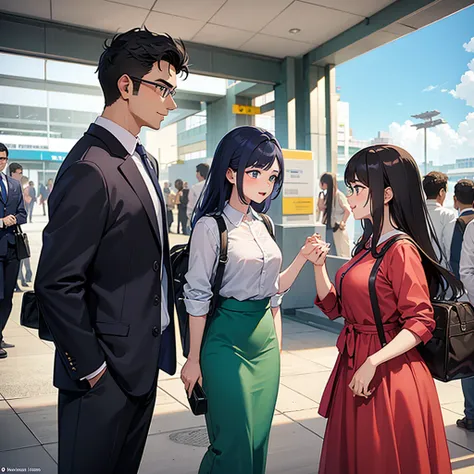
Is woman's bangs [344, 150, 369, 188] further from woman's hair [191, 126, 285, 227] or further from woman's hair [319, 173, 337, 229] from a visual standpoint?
woman's hair [319, 173, 337, 229]

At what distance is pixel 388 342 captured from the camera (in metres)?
1.90

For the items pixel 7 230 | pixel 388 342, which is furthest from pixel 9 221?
pixel 388 342

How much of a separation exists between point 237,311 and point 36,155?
509cm

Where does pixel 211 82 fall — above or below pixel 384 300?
above

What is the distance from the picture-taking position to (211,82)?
25.3ft

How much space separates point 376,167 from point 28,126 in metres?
5.54

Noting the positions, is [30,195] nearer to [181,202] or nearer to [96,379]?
[181,202]

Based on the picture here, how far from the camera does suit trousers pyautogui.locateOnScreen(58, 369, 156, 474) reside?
1.46 meters

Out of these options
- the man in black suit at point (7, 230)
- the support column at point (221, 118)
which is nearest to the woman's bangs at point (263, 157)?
the man in black suit at point (7, 230)

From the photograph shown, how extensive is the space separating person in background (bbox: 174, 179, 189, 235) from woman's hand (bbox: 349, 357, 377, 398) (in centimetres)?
478

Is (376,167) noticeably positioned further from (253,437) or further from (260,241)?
(253,437)

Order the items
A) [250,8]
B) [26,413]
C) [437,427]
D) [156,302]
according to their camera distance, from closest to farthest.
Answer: [156,302] < [437,427] < [26,413] < [250,8]

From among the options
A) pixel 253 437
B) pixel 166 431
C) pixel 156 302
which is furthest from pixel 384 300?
pixel 166 431

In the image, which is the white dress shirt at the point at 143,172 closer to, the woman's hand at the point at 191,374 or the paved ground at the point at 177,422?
the woman's hand at the point at 191,374
